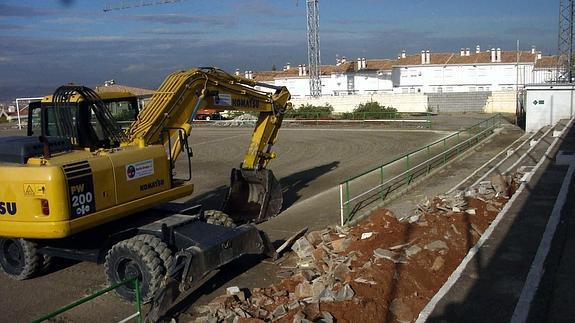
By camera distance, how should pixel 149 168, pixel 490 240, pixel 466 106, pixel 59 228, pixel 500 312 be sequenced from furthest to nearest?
pixel 466 106
pixel 149 168
pixel 490 240
pixel 59 228
pixel 500 312

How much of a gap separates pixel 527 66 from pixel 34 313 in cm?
6824

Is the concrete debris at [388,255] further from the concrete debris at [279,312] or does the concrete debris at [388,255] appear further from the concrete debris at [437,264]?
the concrete debris at [279,312]

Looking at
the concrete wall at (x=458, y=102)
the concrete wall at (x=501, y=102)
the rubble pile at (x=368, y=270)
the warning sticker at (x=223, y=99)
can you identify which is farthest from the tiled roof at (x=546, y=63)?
the warning sticker at (x=223, y=99)

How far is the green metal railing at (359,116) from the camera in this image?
42125mm

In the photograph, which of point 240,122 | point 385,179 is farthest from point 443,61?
point 385,179

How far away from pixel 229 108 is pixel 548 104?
24.0 meters

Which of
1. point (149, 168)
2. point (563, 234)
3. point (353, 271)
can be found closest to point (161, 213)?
point (149, 168)

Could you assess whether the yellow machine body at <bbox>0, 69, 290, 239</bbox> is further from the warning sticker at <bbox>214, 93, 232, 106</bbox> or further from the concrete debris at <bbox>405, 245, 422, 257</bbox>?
the concrete debris at <bbox>405, 245, 422, 257</bbox>

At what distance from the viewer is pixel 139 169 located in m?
8.96

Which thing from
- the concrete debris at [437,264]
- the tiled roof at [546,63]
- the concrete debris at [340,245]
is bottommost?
the concrete debris at [340,245]

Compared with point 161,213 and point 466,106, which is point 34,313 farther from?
point 466,106

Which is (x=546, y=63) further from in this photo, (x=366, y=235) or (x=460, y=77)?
(x=366, y=235)

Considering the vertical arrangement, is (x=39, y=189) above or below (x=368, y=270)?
above

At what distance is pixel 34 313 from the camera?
327 inches
